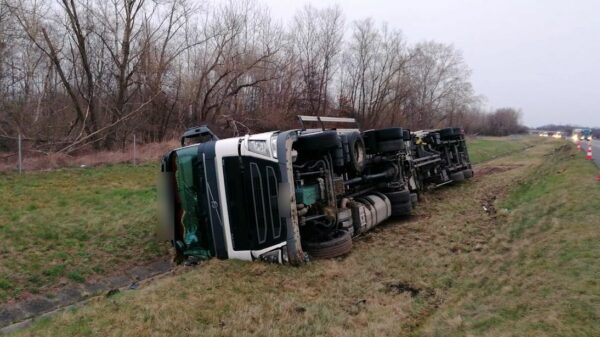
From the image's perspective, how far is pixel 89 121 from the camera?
21.2 meters

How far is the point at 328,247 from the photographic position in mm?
6137

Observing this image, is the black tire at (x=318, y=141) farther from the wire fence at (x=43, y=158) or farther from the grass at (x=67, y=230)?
the wire fence at (x=43, y=158)

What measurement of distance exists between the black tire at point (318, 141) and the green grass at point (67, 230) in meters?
3.11

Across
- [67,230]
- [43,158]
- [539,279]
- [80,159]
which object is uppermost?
[43,158]

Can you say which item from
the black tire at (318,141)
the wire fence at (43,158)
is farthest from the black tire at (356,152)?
the wire fence at (43,158)

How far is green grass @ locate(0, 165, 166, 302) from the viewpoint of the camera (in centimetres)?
629

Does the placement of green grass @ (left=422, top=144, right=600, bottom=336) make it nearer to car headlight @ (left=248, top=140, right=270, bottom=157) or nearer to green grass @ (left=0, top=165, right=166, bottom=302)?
car headlight @ (left=248, top=140, right=270, bottom=157)

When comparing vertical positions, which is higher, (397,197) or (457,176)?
(397,197)

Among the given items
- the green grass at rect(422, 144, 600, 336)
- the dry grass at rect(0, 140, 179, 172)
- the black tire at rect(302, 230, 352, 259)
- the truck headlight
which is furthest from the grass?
the green grass at rect(422, 144, 600, 336)

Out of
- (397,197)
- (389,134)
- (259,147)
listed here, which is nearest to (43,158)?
(389,134)

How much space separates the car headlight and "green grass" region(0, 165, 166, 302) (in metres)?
2.96

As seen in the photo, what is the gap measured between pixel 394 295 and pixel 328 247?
1492mm

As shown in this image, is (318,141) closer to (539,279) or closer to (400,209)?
(400,209)

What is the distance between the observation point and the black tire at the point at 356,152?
720cm
